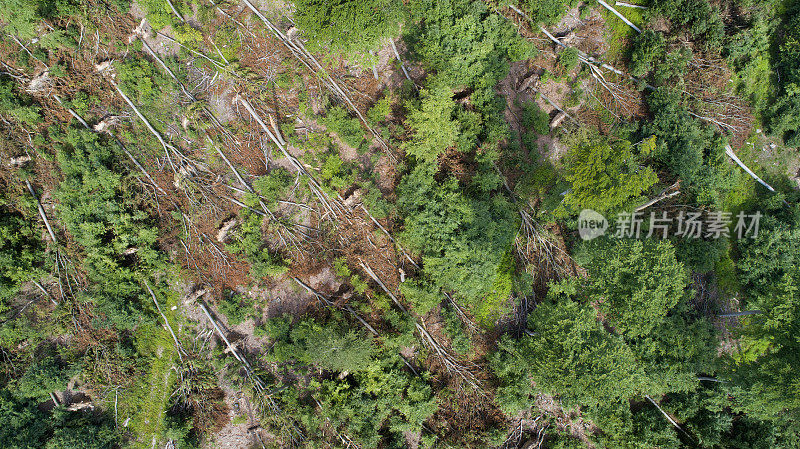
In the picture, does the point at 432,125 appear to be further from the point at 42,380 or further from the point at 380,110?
the point at 42,380

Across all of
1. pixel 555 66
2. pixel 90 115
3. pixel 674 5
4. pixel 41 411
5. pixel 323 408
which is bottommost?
pixel 41 411

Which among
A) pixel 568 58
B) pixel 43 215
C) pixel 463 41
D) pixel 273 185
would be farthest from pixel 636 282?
pixel 43 215

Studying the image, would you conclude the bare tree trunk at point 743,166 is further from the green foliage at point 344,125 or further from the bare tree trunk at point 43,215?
the bare tree trunk at point 43,215

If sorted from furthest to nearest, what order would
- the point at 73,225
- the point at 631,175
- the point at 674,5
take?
the point at 674,5
the point at 73,225
the point at 631,175

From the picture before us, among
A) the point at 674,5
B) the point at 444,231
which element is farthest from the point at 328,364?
the point at 674,5

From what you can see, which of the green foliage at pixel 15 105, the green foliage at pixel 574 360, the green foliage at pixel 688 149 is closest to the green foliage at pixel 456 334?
the green foliage at pixel 574 360

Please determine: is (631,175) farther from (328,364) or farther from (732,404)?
(328,364)

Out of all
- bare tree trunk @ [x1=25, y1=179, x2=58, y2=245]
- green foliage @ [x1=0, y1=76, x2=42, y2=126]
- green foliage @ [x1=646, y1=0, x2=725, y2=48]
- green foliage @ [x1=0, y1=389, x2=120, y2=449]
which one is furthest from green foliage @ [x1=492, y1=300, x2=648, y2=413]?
green foliage @ [x1=0, y1=76, x2=42, y2=126]
